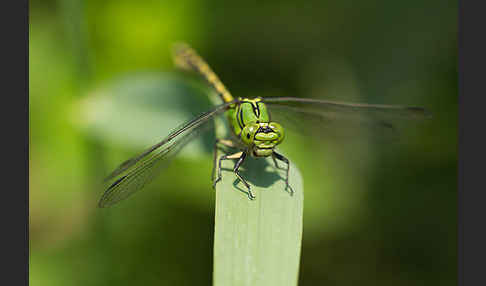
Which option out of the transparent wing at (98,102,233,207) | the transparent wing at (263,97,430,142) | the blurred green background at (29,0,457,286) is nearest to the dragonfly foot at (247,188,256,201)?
the transparent wing at (98,102,233,207)

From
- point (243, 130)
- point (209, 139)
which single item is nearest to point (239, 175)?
point (243, 130)

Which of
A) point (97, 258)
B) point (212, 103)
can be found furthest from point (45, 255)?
point (212, 103)

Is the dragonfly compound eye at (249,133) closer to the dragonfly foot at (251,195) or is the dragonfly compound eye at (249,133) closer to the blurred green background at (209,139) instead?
the dragonfly foot at (251,195)

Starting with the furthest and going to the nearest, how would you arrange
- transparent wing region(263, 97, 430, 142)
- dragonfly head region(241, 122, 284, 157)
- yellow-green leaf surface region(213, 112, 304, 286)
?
1. transparent wing region(263, 97, 430, 142)
2. dragonfly head region(241, 122, 284, 157)
3. yellow-green leaf surface region(213, 112, 304, 286)

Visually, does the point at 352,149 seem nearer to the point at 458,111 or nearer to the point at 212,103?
the point at 458,111

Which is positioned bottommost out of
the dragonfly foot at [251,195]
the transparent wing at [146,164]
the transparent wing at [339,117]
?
the dragonfly foot at [251,195]

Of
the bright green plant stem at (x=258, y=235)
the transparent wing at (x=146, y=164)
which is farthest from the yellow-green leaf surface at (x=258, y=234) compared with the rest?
the transparent wing at (x=146, y=164)

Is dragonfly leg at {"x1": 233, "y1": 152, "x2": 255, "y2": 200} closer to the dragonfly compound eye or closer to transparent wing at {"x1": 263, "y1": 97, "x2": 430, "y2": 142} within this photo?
the dragonfly compound eye

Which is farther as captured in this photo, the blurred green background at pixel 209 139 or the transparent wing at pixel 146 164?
the blurred green background at pixel 209 139
